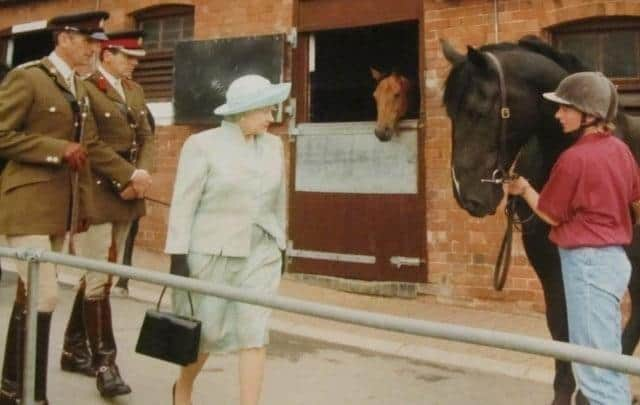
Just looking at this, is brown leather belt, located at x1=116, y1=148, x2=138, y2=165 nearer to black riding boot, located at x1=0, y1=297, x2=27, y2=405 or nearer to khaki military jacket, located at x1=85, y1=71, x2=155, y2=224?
khaki military jacket, located at x1=85, y1=71, x2=155, y2=224

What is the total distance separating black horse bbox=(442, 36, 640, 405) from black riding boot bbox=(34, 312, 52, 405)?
2.16 m

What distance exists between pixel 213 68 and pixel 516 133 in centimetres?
665

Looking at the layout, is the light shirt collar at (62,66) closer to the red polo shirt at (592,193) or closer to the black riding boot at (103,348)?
the black riding boot at (103,348)

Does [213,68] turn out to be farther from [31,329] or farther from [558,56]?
[31,329]

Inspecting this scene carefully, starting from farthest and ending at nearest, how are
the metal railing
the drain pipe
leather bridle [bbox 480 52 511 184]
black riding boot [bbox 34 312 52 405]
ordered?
the drain pipe → black riding boot [bbox 34 312 52 405] → leather bridle [bbox 480 52 511 184] → the metal railing

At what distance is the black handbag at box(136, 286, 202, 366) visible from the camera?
3.56m

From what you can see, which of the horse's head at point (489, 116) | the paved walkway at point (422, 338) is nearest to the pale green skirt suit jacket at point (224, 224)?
the horse's head at point (489, 116)

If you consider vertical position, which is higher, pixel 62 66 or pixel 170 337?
pixel 62 66

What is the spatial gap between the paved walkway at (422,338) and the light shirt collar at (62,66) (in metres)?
2.14

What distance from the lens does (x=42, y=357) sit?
398 cm

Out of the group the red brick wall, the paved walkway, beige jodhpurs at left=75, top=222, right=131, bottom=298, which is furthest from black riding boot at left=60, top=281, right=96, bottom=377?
the red brick wall

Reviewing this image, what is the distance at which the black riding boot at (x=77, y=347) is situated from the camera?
16.5 feet

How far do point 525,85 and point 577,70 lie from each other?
443 millimetres

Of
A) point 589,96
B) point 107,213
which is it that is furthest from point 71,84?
point 589,96
